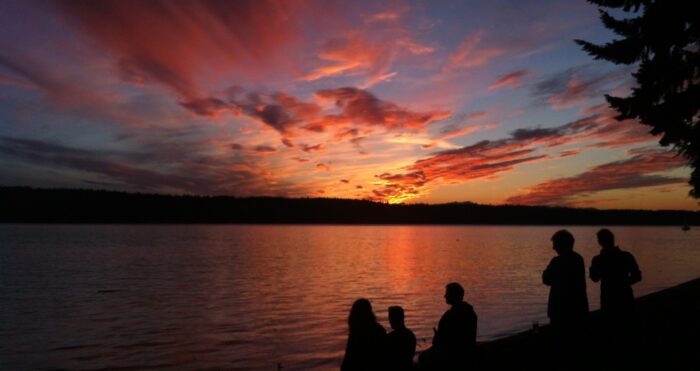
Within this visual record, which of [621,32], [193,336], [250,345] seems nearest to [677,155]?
[621,32]

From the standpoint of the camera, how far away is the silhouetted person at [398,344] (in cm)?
772

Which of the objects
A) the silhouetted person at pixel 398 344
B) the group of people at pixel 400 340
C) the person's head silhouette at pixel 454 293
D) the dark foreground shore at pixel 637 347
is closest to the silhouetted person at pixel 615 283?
the dark foreground shore at pixel 637 347

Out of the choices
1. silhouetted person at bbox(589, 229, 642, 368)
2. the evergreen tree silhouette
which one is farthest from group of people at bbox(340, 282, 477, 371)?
Answer: the evergreen tree silhouette

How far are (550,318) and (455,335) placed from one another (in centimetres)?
213

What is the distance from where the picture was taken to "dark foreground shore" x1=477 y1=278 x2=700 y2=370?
9844mm

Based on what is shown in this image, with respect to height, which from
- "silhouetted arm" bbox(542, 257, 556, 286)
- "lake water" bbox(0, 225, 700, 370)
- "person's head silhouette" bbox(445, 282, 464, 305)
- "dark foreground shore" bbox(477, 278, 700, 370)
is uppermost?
"silhouetted arm" bbox(542, 257, 556, 286)

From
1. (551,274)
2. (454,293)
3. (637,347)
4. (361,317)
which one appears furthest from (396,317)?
(637,347)

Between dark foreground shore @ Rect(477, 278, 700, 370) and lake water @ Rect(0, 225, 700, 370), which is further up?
dark foreground shore @ Rect(477, 278, 700, 370)

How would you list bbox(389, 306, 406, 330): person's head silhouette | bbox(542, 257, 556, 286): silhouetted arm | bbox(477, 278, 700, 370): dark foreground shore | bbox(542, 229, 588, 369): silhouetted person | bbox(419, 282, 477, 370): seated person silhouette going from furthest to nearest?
bbox(477, 278, 700, 370): dark foreground shore → bbox(542, 257, 556, 286): silhouetted arm → bbox(542, 229, 588, 369): silhouetted person → bbox(419, 282, 477, 370): seated person silhouette → bbox(389, 306, 406, 330): person's head silhouette

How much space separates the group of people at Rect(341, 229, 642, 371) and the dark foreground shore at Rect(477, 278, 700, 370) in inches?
20.1

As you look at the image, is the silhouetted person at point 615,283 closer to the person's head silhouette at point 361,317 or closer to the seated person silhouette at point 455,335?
the seated person silhouette at point 455,335

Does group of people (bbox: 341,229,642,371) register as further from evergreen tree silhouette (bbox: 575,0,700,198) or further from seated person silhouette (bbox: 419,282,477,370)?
evergreen tree silhouette (bbox: 575,0,700,198)

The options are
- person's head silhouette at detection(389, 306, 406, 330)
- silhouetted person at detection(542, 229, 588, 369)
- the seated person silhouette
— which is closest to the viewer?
person's head silhouette at detection(389, 306, 406, 330)

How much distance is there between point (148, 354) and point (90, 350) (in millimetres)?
2352
